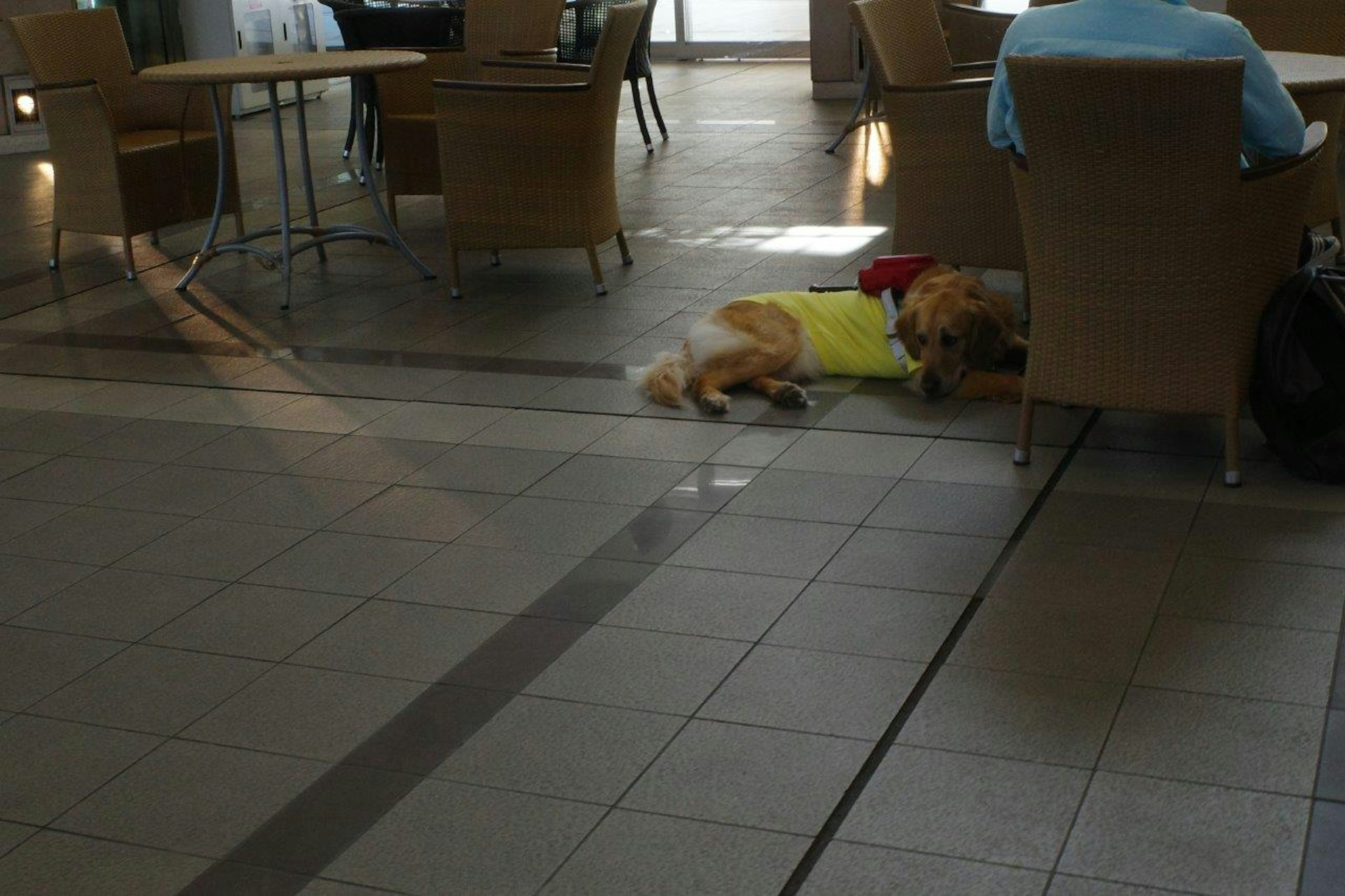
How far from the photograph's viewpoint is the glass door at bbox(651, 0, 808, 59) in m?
12.4

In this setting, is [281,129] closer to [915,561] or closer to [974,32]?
[974,32]

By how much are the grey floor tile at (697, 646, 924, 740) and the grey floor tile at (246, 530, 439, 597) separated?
86cm

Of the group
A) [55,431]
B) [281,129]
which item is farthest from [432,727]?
[281,129]

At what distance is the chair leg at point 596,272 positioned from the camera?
17.6ft

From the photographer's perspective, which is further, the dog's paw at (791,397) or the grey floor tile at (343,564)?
the dog's paw at (791,397)

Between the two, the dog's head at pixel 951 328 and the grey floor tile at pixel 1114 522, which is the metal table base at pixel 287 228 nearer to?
the dog's head at pixel 951 328

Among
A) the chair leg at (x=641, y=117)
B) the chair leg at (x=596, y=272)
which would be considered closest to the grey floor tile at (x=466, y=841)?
the chair leg at (x=596, y=272)

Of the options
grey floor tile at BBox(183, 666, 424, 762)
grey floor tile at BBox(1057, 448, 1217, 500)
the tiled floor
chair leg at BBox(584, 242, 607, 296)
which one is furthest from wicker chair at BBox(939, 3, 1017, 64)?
grey floor tile at BBox(183, 666, 424, 762)

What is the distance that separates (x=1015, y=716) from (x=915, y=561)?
2.18 ft

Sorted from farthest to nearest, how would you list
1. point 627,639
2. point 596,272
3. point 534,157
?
point 596,272, point 534,157, point 627,639

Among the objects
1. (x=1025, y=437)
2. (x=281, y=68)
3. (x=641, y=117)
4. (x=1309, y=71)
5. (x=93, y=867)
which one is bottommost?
(x=93, y=867)

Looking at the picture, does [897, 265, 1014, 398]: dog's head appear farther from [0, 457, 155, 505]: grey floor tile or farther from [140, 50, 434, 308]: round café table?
[140, 50, 434, 308]: round café table

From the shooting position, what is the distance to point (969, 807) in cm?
221

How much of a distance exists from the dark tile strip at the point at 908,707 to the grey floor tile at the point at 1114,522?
0.11 ft
